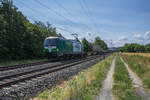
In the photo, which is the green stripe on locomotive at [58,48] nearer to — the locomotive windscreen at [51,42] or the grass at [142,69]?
the locomotive windscreen at [51,42]

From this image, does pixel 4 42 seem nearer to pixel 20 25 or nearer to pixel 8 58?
pixel 8 58

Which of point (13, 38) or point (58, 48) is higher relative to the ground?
point (13, 38)

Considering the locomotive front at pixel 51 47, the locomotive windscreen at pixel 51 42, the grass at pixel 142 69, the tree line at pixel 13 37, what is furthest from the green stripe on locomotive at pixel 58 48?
the grass at pixel 142 69

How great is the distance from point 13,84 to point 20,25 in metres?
18.5

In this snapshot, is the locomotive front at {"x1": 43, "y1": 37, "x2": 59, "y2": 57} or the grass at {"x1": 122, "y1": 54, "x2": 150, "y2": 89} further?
the locomotive front at {"x1": 43, "y1": 37, "x2": 59, "y2": 57}

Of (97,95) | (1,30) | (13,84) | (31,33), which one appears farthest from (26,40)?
(97,95)

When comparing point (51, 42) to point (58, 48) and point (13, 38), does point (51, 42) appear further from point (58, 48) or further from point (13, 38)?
point (13, 38)

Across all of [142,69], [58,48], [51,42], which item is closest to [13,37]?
[51,42]

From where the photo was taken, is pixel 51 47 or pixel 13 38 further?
pixel 13 38

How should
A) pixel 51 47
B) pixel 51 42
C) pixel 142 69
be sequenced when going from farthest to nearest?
pixel 51 42 < pixel 51 47 < pixel 142 69

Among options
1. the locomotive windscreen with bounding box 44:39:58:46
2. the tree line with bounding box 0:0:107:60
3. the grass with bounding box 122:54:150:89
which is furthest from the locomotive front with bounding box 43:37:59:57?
the grass with bounding box 122:54:150:89

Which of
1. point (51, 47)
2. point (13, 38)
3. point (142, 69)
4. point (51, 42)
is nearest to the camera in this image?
point (142, 69)

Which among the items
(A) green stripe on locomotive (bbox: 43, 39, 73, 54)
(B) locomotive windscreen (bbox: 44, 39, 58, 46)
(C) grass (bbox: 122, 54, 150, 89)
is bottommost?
(C) grass (bbox: 122, 54, 150, 89)

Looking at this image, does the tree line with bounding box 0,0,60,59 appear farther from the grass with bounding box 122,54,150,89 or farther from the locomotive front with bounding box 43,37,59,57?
the grass with bounding box 122,54,150,89
